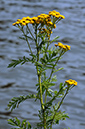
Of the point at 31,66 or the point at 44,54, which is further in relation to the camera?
the point at 31,66

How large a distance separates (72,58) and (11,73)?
92 cm

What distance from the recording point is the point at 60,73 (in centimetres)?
368

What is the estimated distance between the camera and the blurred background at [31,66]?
9.37 ft

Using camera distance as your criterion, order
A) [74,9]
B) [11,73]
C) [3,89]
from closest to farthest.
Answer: [3,89], [11,73], [74,9]

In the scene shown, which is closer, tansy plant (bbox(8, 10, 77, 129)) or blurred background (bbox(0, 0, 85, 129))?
tansy plant (bbox(8, 10, 77, 129))

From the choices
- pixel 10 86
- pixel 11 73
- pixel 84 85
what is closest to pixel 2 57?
pixel 11 73

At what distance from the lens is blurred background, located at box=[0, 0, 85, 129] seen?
286 cm

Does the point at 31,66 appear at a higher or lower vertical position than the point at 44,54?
higher

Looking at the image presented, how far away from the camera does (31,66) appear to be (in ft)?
12.6

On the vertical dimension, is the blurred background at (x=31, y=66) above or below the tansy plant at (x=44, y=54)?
above

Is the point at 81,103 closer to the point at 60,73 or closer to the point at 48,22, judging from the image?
the point at 60,73

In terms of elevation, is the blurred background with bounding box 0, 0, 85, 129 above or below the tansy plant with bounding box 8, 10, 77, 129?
above

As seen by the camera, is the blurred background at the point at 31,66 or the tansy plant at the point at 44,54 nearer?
the tansy plant at the point at 44,54

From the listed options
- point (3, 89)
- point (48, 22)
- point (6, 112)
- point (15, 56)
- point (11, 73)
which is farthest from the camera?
point (15, 56)
